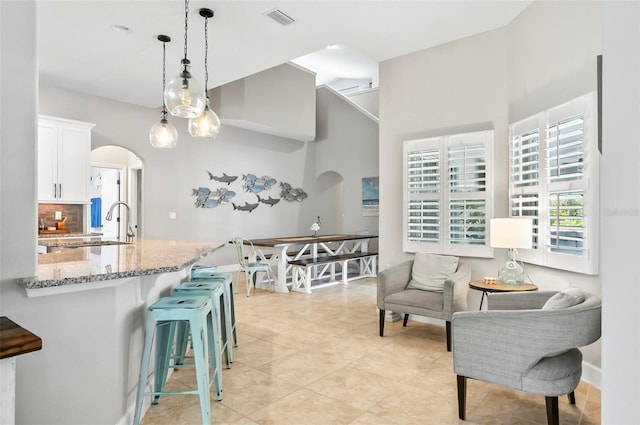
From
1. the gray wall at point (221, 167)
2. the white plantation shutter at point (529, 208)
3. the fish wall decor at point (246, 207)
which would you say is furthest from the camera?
the fish wall decor at point (246, 207)

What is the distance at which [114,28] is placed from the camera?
385 centimetres

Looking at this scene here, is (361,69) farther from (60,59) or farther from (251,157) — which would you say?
(60,59)

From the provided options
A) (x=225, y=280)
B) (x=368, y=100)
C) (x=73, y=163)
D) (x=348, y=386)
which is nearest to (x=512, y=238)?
(x=348, y=386)

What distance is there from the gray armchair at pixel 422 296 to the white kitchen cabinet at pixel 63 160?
4590 mm

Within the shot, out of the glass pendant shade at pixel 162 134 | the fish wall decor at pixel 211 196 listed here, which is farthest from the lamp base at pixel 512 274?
the fish wall decor at pixel 211 196

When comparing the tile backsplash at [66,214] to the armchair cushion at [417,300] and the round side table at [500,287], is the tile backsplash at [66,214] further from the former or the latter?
the round side table at [500,287]

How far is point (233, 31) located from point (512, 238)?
11.0 feet

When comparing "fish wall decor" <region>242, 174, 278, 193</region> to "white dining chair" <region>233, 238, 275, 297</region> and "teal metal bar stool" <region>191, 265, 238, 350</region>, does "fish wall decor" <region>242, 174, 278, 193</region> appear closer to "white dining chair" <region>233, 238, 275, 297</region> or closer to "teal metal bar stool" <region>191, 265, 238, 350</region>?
"white dining chair" <region>233, 238, 275, 297</region>

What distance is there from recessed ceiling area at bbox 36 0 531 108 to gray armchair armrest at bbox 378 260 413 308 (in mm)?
2487

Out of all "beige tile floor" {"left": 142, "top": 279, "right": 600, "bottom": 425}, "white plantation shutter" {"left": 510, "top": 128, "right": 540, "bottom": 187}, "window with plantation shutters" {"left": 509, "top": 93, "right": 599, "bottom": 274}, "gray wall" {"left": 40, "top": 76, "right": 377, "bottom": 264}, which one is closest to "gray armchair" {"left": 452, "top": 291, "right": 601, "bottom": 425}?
"beige tile floor" {"left": 142, "top": 279, "right": 600, "bottom": 425}

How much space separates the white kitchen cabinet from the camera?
5250mm

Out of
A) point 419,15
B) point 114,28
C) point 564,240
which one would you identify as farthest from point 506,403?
point 114,28

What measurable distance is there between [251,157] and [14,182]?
722 centimetres

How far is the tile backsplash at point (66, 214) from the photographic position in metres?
5.59
